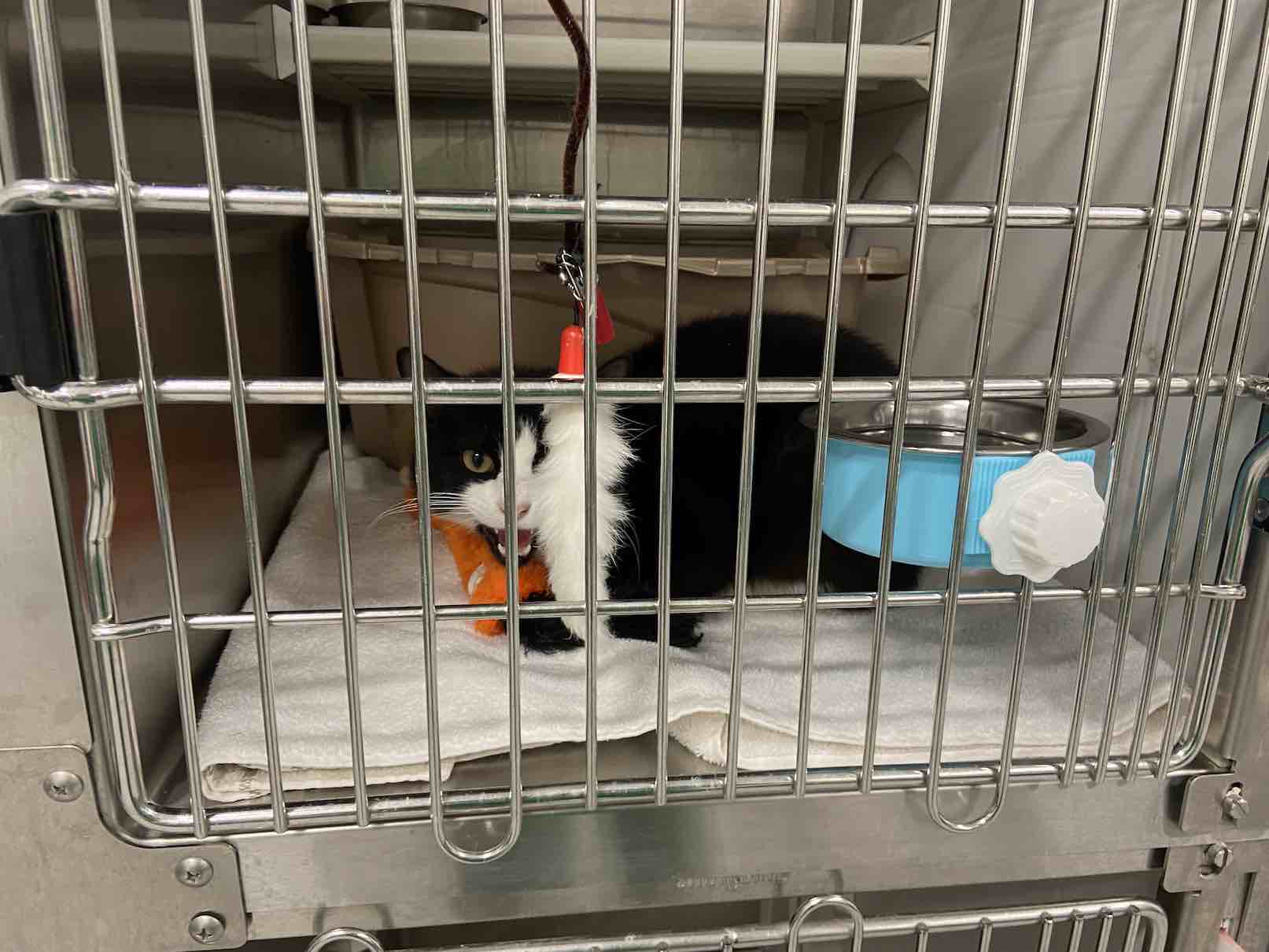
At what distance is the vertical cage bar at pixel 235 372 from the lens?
35cm

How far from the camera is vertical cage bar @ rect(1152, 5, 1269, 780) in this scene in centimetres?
41

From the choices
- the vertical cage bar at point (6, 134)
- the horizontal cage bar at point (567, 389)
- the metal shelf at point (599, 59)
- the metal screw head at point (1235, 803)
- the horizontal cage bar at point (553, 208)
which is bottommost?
the metal screw head at point (1235, 803)

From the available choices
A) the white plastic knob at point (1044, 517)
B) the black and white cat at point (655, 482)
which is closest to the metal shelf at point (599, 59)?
the black and white cat at point (655, 482)

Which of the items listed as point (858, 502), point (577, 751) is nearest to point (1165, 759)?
point (858, 502)

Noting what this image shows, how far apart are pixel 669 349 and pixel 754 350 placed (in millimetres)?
42

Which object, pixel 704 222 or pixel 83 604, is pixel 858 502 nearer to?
pixel 704 222

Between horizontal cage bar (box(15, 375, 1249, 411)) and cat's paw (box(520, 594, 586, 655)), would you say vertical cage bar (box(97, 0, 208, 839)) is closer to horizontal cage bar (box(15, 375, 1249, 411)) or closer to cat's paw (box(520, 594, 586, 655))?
horizontal cage bar (box(15, 375, 1249, 411))

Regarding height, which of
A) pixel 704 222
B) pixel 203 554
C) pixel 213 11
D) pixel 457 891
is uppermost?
pixel 213 11

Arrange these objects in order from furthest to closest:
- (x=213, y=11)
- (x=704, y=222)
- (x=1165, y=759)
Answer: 1. (x=213, y=11)
2. (x=1165, y=759)
3. (x=704, y=222)

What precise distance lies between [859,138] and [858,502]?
0.69m

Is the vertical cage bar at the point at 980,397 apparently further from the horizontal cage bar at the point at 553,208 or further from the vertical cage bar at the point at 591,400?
the vertical cage bar at the point at 591,400

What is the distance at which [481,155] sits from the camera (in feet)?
3.67

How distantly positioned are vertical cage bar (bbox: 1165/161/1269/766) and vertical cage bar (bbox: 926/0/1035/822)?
0.12 metres

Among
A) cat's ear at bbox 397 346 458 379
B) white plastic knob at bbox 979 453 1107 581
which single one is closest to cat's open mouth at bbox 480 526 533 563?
cat's ear at bbox 397 346 458 379
